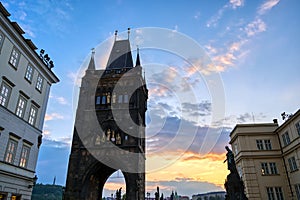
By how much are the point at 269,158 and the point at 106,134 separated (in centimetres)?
2546

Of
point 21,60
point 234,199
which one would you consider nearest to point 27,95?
point 21,60

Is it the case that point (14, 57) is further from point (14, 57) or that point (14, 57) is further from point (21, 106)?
point (21, 106)

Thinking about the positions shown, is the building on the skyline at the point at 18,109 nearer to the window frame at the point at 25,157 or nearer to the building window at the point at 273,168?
the window frame at the point at 25,157

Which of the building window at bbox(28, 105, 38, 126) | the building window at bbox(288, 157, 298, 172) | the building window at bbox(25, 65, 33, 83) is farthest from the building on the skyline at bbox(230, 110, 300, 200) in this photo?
the building window at bbox(25, 65, 33, 83)

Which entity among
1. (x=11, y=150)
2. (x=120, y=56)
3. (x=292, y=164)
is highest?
(x=120, y=56)

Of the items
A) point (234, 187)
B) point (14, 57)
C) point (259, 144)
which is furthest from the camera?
point (259, 144)

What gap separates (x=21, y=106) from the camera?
62.7 feet

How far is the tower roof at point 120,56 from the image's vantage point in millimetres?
50062

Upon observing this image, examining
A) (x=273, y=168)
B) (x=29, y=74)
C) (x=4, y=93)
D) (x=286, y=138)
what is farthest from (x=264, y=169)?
(x=4, y=93)

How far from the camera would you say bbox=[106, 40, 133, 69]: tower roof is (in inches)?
1971

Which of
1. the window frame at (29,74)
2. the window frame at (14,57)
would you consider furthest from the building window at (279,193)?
the window frame at (14,57)

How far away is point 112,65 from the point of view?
50375 millimetres

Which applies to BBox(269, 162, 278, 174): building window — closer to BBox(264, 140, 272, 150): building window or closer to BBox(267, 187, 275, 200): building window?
BBox(264, 140, 272, 150): building window

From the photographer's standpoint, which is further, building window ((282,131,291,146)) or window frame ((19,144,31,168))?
building window ((282,131,291,146))
